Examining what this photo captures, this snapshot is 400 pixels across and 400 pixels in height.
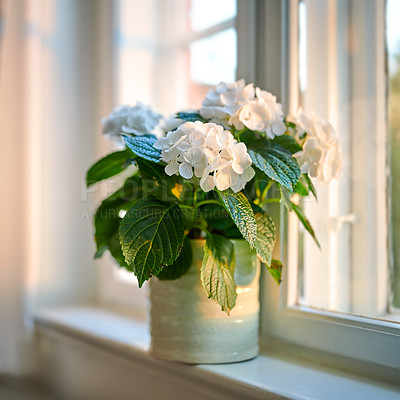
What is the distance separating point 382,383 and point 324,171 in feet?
1.16

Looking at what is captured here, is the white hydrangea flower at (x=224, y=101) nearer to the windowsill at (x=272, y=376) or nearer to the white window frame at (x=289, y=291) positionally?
the white window frame at (x=289, y=291)

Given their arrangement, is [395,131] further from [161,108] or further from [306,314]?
[161,108]

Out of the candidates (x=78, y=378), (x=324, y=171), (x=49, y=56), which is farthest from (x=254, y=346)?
(x=49, y=56)

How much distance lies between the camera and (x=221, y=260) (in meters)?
0.80

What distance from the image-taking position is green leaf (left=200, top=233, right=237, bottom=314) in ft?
2.56

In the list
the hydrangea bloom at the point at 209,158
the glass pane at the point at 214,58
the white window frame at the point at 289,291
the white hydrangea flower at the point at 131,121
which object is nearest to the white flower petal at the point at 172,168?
the hydrangea bloom at the point at 209,158

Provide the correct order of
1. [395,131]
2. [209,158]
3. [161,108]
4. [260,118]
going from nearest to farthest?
[209,158] < [260,118] < [395,131] < [161,108]

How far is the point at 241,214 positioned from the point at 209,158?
88 millimetres

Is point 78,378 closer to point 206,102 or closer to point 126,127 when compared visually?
point 126,127

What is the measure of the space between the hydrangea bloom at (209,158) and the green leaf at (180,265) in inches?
6.6

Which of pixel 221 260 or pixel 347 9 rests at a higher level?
pixel 347 9

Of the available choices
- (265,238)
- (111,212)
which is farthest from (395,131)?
(111,212)

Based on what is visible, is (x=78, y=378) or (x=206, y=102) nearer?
(x=206, y=102)

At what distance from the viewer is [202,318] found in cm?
88
